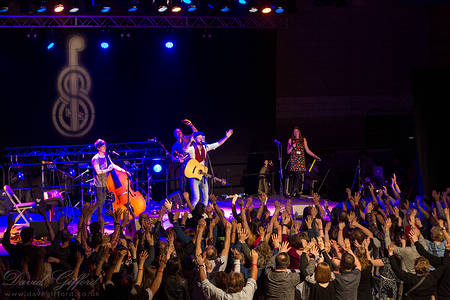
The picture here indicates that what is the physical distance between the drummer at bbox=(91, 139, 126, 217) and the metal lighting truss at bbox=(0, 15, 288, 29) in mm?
3225

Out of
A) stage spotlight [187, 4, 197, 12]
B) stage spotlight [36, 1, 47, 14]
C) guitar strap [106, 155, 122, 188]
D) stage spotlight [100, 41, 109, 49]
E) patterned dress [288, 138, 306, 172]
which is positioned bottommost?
guitar strap [106, 155, 122, 188]

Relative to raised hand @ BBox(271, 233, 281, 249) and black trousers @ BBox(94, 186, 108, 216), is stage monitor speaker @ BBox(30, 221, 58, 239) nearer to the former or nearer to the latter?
black trousers @ BBox(94, 186, 108, 216)

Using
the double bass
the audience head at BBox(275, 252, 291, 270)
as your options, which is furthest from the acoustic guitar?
the audience head at BBox(275, 252, 291, 270)

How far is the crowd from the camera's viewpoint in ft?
16.7

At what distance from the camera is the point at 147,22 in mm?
13062

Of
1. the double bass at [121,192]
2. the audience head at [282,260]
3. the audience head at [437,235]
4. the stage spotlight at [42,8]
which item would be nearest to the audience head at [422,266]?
the audience head at [437,235]

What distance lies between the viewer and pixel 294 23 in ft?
49.1

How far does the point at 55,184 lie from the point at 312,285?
887 centimetres

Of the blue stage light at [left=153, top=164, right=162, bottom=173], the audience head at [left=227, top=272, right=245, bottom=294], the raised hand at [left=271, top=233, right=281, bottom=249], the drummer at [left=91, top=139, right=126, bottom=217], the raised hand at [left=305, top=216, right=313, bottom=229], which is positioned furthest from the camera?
the blue stage light at [left=153, top=164, right=162, bottom=173]

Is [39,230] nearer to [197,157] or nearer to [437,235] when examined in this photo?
[197,157]

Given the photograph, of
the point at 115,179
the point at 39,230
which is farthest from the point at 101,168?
the point at 39,230

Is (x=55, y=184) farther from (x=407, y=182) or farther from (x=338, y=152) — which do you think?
(x=407, y=182)

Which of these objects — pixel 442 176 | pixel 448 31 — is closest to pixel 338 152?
pixel 442 176

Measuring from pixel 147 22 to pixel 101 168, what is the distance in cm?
442
